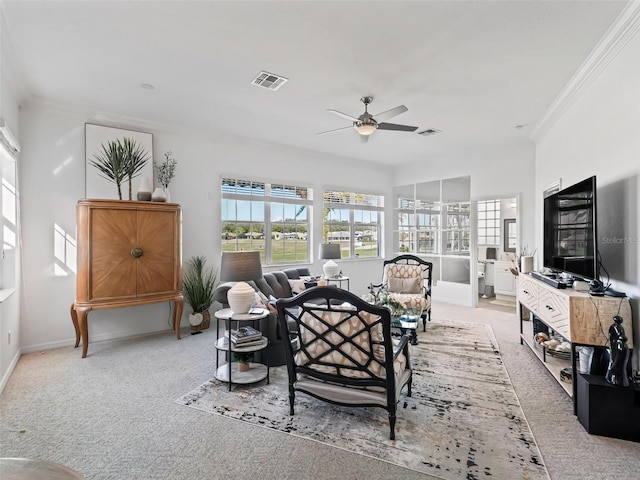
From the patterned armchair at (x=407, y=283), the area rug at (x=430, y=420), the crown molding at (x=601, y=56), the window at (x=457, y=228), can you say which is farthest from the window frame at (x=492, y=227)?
the area rug at (x=430, y=420)

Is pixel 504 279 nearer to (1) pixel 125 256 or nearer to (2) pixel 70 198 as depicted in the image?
(1) pixel 125 256

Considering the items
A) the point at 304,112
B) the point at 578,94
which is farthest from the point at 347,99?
the point at 578,94

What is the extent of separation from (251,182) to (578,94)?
14.9ft

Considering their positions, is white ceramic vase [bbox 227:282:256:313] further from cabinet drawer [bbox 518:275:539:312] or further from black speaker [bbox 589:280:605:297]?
cabinet drawer [bbox 518:275:539:312]

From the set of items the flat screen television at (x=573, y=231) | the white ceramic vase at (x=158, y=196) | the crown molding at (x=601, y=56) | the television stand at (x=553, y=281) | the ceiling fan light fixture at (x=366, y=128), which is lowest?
the television stand at (x=553, y=281)

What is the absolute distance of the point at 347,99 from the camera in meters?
3.91

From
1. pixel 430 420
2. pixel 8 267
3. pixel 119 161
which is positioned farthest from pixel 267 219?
pixel 430 420

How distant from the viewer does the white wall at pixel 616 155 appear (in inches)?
97.8

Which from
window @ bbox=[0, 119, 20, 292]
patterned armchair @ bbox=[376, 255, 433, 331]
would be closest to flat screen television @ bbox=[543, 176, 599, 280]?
patterned armchair @ bbox=[376, 255, 433, 331]

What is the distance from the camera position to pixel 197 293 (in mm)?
4785

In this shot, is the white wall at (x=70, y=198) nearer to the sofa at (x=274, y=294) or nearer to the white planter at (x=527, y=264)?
the sofa at (x=274, y=294)

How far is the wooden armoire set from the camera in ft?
12.3

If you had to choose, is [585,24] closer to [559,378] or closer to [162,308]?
[559,378]

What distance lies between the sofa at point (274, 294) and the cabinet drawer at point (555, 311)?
2193 millimetres
